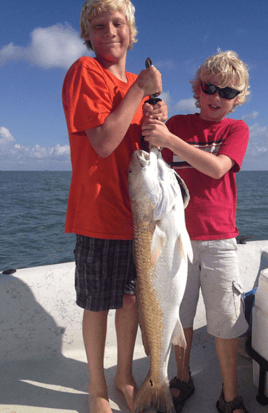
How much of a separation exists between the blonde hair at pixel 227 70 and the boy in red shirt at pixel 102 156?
0.58 m

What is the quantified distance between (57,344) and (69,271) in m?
0.74

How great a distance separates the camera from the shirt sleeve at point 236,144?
2229 mm

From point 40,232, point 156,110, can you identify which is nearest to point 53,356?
point 156,110

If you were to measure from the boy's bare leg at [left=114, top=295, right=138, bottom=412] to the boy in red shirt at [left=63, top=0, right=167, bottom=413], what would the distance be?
0.13 m

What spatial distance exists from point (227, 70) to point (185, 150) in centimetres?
78

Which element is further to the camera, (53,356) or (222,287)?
(53,356)

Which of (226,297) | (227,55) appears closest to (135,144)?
(227,55)

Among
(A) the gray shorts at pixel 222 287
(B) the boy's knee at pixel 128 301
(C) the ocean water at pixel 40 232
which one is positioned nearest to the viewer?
(A) the gray shorts at pixel 222 287

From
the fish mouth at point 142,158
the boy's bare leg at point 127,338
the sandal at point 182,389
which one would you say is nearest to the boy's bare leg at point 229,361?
the sandal at point 182,389

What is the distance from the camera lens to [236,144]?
89.5 inches

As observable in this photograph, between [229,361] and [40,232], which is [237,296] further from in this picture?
[40,232]

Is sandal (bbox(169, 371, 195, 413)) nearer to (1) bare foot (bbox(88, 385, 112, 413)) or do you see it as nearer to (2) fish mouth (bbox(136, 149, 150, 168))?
(1) bare foot (bbox(88, 385, 112, 413))

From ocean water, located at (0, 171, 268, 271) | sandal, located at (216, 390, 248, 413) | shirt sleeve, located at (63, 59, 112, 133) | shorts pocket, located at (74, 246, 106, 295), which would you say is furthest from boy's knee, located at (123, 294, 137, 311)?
ocean water, located at (0, 171, 268, 271)

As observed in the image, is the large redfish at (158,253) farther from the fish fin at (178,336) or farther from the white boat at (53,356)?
the white boat at (53,356)
